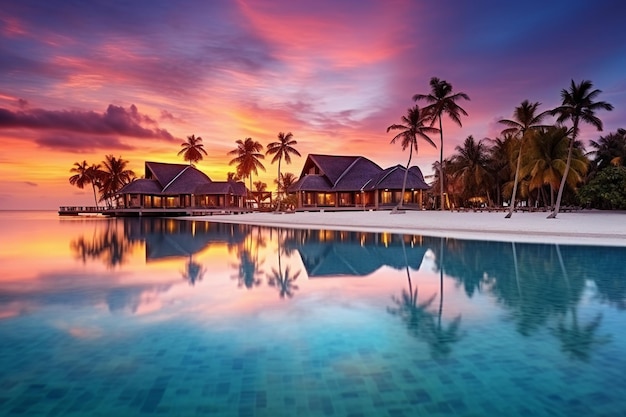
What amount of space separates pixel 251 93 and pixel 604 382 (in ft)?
127

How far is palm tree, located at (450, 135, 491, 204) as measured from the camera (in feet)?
172

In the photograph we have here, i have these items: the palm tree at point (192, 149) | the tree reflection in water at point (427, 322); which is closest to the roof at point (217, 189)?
the palm tree at point (192, 149)

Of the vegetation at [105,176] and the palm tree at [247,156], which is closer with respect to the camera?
the palm tree at [247,156]

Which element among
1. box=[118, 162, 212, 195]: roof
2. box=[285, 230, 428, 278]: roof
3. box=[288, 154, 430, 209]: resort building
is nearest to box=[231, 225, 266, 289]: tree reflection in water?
box=[285, 230, 428, 278]: roof

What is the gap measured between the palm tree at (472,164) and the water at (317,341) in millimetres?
41655

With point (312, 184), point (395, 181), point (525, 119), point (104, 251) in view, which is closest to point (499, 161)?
point (395, 181)

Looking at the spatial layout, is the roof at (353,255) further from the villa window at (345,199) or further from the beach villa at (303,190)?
the villa window at (345,199)

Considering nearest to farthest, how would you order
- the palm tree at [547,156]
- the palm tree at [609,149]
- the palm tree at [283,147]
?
1. the palm tree at [547,156]
2. the palm tree at [609,149]
3. the palm tree at [283,147]

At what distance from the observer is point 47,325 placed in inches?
283

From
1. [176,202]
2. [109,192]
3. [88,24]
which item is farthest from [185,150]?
[88,24]

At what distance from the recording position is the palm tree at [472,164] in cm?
5243

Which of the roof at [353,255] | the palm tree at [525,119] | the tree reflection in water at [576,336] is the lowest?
the roof at [353,255]

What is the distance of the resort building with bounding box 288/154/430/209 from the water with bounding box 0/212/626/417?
3973 cm

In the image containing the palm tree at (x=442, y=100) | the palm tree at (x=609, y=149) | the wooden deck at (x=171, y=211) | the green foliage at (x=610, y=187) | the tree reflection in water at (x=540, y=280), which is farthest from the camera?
the wooden deck at (x=171, y=211)
